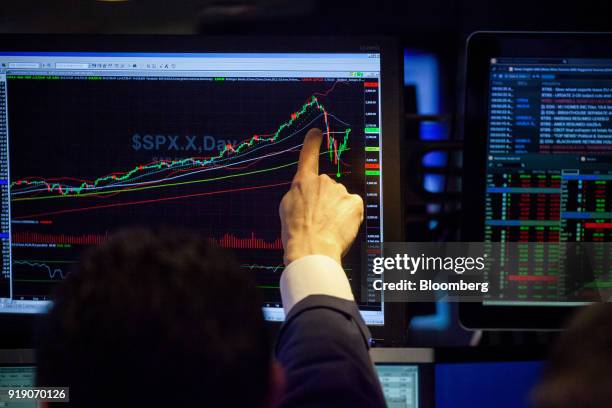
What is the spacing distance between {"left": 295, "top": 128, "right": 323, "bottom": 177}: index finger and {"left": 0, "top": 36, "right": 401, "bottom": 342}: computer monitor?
0.01 metres

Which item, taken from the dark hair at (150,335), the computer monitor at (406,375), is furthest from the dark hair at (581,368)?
the computer monitor at (406,375)

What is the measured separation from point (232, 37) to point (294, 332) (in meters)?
0.47

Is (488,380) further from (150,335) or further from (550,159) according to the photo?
(150,335)

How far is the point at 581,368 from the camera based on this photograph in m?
0.42

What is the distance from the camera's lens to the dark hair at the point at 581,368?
0.40 m

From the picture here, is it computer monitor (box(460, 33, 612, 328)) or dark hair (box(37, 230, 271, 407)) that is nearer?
dark hair (box(37, 230, 271, 407))

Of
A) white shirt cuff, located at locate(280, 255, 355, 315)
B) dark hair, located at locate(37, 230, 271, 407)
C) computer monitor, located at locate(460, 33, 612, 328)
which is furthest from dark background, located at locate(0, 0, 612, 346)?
dark hair, located at locate(37, 230, 271, 407)

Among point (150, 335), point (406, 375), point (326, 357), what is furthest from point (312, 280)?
point (150, 335)

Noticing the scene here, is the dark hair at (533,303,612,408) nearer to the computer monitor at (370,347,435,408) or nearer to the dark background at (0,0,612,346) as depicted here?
the computer monitor at (370,347,435,408)

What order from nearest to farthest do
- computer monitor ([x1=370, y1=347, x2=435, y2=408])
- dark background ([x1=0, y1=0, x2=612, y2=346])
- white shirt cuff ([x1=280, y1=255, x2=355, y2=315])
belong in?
white shirt cuff ([x1=280, y1=255, x2=355, y2=315]) < computer monitor ([x1=370, y1=347, x2=435, y2=408]) < dark background ([x1=0, y1=0, x2=612, y2=346])

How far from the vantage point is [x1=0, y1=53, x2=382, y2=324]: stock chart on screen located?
995 millimetres

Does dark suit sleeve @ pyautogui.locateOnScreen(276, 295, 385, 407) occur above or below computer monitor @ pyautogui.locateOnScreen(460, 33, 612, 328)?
below

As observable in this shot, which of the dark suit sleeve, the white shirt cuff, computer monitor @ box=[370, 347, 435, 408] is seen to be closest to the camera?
the dark suit sleeve

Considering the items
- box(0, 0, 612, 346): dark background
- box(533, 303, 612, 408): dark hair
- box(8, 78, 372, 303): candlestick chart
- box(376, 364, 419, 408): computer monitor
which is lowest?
box(376, 364, 419, 408): computer monitor
